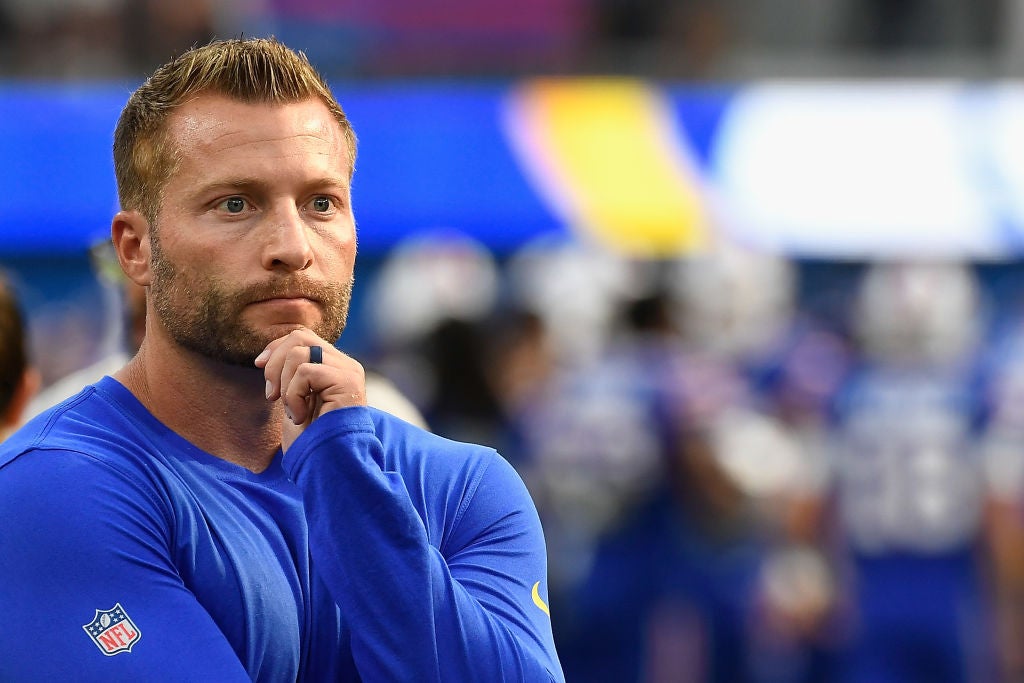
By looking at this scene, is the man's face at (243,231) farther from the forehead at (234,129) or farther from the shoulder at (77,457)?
the shoulder at (77,457)

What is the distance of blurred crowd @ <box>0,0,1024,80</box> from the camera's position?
1087 centimetres

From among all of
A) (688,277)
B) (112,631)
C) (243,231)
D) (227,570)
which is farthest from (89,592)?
(688,277)

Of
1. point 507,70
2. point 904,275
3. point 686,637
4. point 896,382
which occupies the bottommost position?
point 686,637

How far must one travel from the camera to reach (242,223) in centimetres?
207

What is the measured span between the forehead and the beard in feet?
0.44

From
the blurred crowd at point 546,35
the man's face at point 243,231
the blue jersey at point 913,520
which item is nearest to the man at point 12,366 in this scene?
the man's face at point 243,231

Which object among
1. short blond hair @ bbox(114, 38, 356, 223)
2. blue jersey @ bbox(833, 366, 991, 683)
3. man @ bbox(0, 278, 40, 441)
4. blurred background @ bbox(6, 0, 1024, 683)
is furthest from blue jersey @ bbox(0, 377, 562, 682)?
blue jersey @ bbox(833, 366, 991, 683)

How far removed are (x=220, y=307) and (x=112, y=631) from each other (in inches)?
16.4

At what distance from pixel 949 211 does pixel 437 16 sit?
4295 millimetres

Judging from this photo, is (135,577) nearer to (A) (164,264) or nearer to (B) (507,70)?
(A) (164,264)

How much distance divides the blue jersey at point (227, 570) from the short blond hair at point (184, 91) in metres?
0.28

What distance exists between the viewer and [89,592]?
1912 millimetres

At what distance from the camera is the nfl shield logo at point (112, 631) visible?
6.19ft

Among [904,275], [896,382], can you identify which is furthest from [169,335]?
[904,275]
